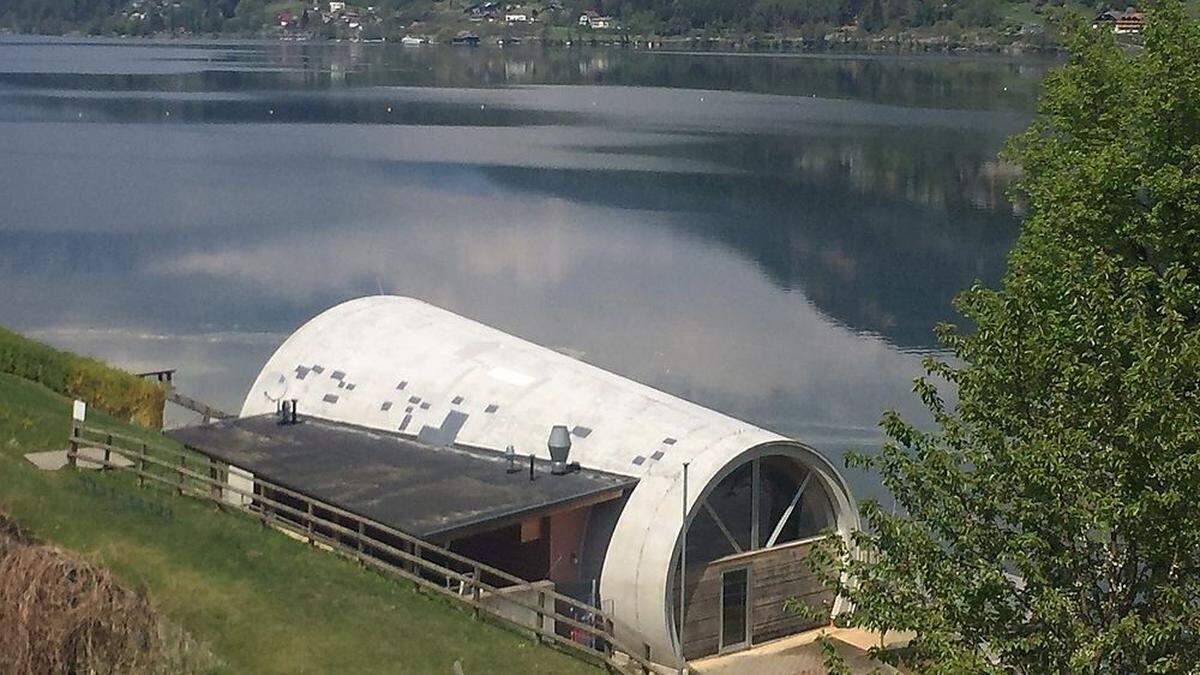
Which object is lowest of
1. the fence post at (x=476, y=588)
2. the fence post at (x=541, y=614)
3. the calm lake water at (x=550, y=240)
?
the calm lake water at (x=550, y=240)

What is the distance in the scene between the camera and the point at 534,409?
110 feet

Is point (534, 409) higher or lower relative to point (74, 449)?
higher

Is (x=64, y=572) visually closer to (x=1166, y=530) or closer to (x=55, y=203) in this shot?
(x=1166, y=530)

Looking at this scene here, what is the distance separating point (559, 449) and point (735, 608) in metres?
4.52

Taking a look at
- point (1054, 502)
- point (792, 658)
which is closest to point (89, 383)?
point (792, 658)

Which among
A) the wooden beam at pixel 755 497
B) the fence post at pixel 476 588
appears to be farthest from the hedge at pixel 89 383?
the wooden beam at pixel 755 497

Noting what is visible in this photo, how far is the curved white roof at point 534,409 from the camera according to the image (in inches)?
1141

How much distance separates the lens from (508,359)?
117 feet

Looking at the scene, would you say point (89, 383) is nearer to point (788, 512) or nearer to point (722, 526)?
point (722, 526)

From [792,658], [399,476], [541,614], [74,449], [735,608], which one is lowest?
[792,658]

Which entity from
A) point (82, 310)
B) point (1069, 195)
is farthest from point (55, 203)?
point (1069, 195)

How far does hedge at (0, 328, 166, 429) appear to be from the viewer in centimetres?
4366

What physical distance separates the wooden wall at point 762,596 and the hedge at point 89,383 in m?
19.9

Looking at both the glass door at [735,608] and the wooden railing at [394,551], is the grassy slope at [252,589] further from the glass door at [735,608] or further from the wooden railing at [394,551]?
the glass door at [735,608]
